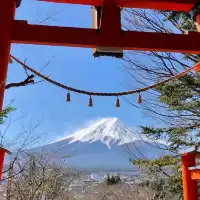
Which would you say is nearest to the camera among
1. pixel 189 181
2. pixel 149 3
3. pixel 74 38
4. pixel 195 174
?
pixel 74 38

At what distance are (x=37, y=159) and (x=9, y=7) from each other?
203 inches

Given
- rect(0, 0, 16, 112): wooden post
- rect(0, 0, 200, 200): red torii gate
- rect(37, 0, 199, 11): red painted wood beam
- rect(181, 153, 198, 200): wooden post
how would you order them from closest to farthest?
rect(0, 0, 16, 112): wooden post
rect(0, 0, 200, 200): red torii gate
rect(37, 0, 199, 11): red painted wood beam
rect(181, 153, 198, 200): wooden post

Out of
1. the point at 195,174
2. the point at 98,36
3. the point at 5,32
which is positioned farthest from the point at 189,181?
the point at 5,32

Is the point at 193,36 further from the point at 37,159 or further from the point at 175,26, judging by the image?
the point at 37,159

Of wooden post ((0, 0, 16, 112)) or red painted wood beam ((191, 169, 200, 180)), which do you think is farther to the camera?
red painted wood beam ((191, 169, 200, 180))

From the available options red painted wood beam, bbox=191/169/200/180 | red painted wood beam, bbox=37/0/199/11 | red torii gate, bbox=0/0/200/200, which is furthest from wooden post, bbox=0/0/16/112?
red painted wood beam, bbox=191/169/200/180

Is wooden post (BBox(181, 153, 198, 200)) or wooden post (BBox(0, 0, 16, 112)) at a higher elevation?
wooden post (BBox(0, 0, 16, 112))

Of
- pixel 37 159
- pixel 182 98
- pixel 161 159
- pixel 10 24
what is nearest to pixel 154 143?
pixel 161 159

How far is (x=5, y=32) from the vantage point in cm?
214

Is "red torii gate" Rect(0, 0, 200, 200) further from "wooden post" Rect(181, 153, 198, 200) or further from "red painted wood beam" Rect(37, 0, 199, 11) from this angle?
"wooden post" Rect(181, 153, 198, 200)

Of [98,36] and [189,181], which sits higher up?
[98,36]

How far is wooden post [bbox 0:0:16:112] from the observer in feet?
6.64

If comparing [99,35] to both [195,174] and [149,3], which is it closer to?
[149,3]

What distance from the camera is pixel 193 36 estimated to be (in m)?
2.42
